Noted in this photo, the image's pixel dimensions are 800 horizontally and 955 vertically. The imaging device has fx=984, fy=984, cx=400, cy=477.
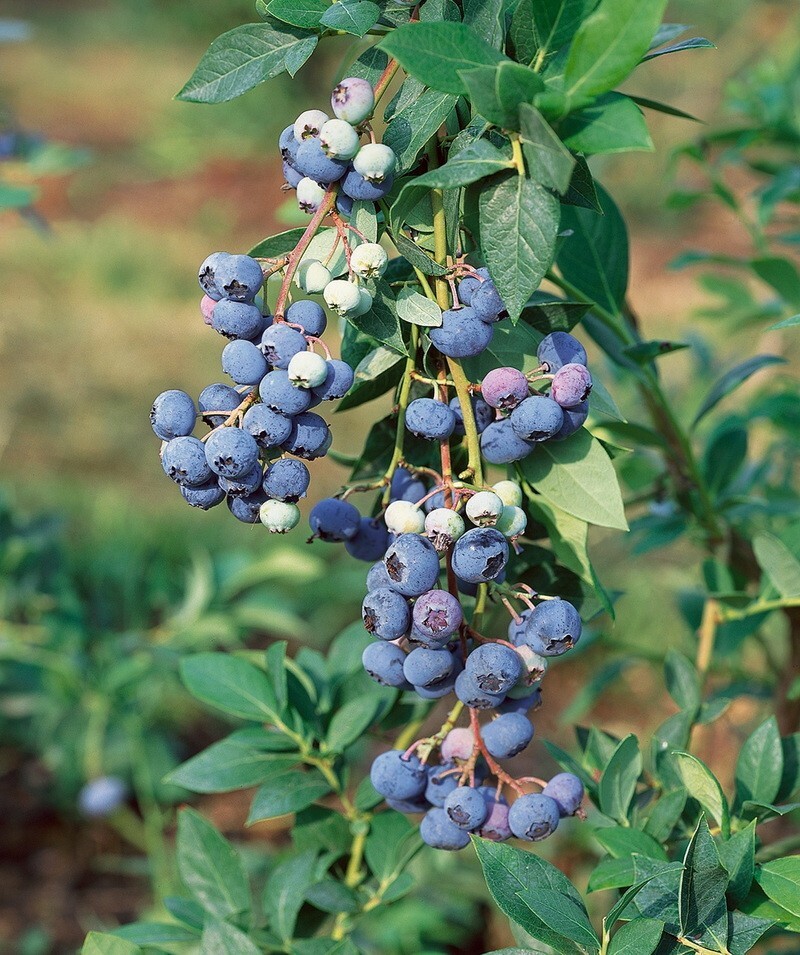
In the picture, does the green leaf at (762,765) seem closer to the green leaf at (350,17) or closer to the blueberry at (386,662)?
the blueberry at (386,662)

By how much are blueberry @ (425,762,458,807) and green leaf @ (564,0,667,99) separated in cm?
35

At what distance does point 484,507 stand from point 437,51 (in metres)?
0.20

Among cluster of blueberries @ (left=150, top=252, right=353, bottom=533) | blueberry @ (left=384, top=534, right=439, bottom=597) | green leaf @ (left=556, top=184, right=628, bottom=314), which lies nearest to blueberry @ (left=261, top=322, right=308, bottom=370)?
cluster of blueberries @ (left=150, top=252, right=353, bottom=533)

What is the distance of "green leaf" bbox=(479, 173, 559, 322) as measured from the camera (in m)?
0.43

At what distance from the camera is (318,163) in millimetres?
450

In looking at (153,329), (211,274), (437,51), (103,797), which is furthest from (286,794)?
(153,329)

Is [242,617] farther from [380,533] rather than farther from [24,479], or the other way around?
[24,479]

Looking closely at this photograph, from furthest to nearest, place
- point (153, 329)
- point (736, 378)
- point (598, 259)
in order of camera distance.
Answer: point (153, 329) → point (736, 378) → point (598, 259)

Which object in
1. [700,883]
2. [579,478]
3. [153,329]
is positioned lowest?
[153,329]

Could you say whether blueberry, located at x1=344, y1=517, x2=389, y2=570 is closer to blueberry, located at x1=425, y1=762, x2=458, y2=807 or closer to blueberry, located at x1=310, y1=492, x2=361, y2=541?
blueberry, located at x1=310, y1=492, x2=361, y2=541

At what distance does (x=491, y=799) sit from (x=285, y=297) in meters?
0.29

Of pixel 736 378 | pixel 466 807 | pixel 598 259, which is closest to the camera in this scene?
pixel 466 807

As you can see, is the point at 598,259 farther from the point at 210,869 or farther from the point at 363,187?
the point at 210,869

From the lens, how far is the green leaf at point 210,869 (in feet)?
A: 2.20
